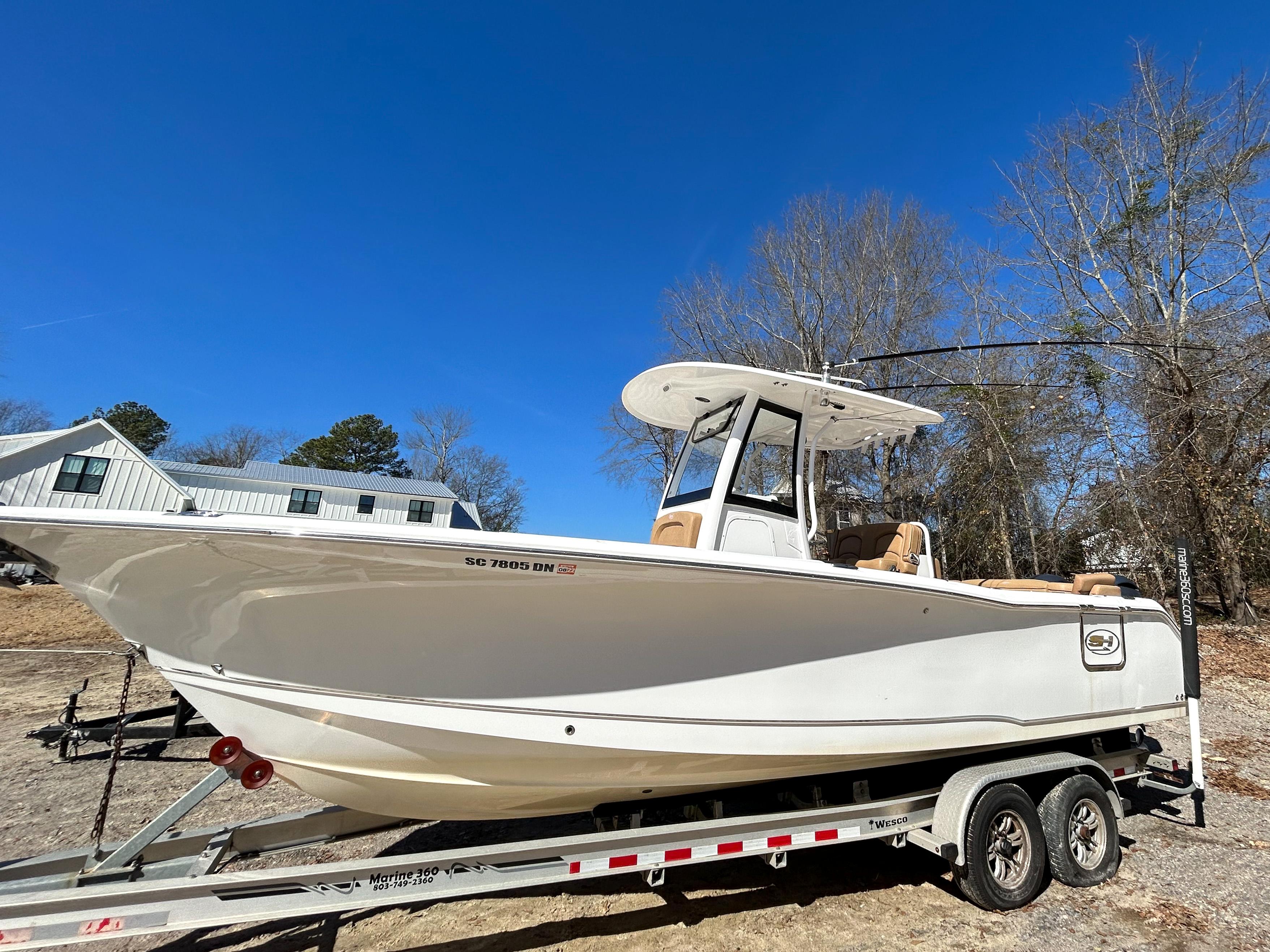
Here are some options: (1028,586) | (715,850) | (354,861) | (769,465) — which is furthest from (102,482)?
(1028,586)

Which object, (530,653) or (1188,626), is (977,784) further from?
(530,653)

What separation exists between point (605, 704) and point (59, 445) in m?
22.1

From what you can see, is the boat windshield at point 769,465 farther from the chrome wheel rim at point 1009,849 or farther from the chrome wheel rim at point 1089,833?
the chrome wheel rim at point 1089,833

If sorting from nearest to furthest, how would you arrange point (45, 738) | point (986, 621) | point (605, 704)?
point (605, 704) → point (986, 621) → point (45, 738)

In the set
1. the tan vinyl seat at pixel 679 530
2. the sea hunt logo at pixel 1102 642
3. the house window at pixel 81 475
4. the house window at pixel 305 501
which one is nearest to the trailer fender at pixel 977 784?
the sea hunt logo at pixel 1102 642

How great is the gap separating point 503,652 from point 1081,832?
362 cm

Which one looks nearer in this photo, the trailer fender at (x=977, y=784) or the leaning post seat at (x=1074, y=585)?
the trailer fender at (x=977, y=784)

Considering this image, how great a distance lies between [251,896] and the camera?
224 cm

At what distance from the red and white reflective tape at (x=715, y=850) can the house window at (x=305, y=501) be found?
74.4ft

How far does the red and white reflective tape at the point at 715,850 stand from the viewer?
2.56 meters

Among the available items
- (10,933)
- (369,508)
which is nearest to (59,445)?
(369,508)

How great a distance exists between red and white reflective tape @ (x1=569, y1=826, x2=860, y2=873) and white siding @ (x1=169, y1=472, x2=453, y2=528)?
67.9 ft

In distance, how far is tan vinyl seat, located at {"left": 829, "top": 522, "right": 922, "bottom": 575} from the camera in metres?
3.62

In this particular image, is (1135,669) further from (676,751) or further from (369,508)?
(369,508)
